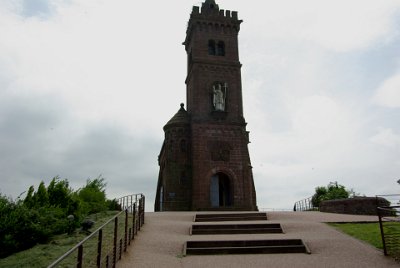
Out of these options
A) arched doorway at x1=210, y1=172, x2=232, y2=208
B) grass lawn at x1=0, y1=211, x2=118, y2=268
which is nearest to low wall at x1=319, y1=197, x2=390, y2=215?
arched doorway at x1=210, y1=172, x2=232, y2=208

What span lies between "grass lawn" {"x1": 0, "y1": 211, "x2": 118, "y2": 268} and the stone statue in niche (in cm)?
1777

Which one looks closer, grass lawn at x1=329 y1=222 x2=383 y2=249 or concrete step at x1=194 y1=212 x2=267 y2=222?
grass lawn at x1=329 y1=222 x2=383 y2=249

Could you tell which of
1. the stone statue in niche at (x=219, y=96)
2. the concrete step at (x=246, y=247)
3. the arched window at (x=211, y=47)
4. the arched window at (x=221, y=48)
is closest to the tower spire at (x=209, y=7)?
the arched window at (x=211, y=47)

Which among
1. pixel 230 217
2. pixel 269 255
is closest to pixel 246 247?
pixel 269 255

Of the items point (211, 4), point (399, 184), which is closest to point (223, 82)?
point (211, 4)

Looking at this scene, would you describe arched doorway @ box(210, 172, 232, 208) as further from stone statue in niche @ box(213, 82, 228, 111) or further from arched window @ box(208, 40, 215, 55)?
arched window @ box(208, 40, 215, 55)

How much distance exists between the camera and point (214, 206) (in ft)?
90.2

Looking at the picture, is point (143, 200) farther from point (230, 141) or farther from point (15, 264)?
point (230, 141)

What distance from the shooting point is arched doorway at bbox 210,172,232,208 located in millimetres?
28266

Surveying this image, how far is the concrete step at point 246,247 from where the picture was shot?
11.2 meters

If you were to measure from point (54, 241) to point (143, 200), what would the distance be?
381 centimetres

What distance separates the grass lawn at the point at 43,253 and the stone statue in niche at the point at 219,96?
17.8 m

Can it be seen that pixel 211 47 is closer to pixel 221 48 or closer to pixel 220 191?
pixel 221 48

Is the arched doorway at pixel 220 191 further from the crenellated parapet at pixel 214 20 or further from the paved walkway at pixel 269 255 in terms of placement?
the paved walkway at pixel 269 255
